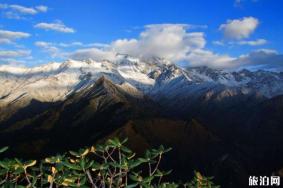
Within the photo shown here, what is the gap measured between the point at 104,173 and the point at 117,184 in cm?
109

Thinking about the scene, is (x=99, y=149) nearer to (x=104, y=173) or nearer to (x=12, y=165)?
(x=104, y=173)

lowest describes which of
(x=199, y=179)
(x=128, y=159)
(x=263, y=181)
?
(x=263, y=181)

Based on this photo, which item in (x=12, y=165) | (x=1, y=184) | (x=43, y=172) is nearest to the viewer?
(x=12, y=165)

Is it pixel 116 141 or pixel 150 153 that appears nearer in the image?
pixel 116 141

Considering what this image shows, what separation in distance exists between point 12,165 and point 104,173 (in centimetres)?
287

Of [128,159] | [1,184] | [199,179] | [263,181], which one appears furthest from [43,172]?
[263,181]

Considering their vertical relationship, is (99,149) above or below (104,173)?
above

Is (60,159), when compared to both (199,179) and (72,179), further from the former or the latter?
(199,179)

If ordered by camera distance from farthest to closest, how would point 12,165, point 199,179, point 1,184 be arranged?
point 199,179 → point 1,184 → point 12,165

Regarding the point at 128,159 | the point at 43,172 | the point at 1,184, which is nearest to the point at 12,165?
the point at 1,184

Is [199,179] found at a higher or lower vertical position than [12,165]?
lower

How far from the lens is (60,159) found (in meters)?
11.1

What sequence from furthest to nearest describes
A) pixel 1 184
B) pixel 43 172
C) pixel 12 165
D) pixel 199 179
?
pixel 199 179 → pixel 43 172 → pixel 1 184 → pixel 12 165

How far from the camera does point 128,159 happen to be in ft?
38.3
